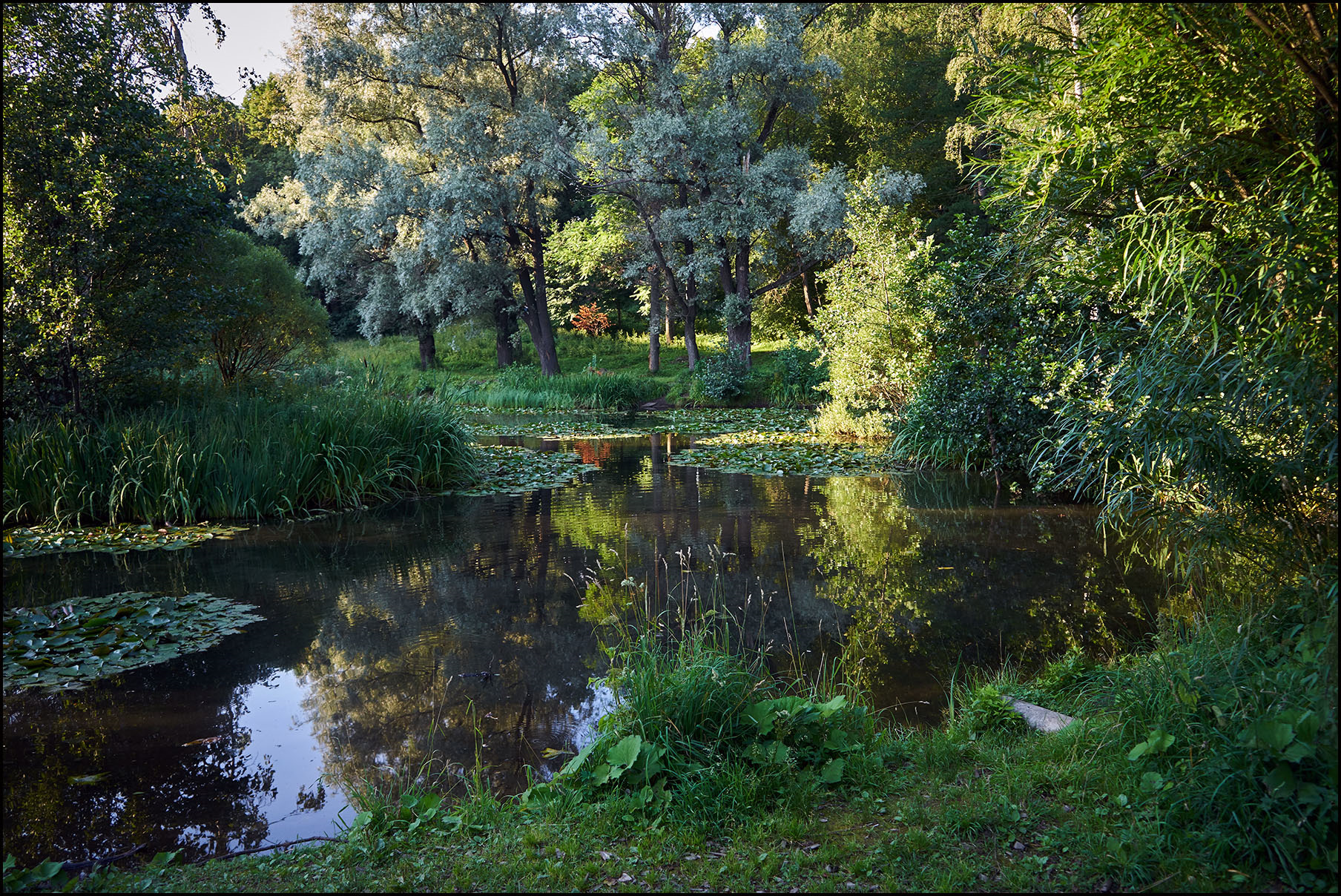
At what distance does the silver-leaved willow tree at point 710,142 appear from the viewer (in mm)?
19453

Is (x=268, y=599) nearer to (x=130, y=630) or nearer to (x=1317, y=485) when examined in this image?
(x=130, y=630)

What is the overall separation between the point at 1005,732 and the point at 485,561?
4764mm

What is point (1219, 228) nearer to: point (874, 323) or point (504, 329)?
point (874, 323)

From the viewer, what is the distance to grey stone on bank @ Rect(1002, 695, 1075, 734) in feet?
11.2

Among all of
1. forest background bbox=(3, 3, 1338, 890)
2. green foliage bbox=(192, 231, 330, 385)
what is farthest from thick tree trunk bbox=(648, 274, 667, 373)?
green foliage bbox=(192, 231, 330, 385)

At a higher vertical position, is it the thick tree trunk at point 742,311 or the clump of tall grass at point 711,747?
the thick tree trunk at point 742,311

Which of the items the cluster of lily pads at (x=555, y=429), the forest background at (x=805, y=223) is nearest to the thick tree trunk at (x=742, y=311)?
the forest background at (x=805, y=223)

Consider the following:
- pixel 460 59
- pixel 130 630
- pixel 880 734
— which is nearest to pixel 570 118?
pixel 460 59

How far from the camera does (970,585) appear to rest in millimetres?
6070

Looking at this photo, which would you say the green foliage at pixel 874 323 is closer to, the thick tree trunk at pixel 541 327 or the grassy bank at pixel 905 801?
the grassy bank at pixel 905 801

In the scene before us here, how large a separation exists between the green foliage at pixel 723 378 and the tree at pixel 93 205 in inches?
515

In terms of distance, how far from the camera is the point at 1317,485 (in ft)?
10.9

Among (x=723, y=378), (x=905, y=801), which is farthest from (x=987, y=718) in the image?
(x=723, y=378)

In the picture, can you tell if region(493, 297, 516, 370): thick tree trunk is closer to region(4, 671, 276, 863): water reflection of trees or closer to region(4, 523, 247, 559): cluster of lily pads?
region(4, 523, 247, 559): cluster of lily pads
